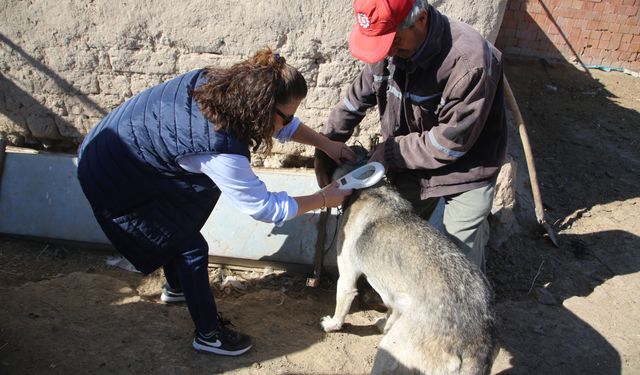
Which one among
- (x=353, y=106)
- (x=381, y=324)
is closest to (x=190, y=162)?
(x=353, y=106)

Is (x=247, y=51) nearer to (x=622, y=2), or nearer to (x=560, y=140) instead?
(x=560, y=140)

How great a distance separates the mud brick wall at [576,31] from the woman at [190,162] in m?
7.13

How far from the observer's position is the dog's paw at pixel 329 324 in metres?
3.50

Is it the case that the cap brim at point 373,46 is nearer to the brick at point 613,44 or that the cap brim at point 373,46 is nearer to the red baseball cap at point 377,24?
the red baseball cap at point 377,24

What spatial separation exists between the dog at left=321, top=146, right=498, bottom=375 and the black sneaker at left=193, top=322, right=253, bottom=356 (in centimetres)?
80

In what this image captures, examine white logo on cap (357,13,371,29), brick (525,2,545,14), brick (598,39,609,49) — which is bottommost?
white logo on cap (357,13,371,29)

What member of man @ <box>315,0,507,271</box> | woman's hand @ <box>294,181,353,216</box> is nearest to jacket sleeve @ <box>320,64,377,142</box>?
man @ <box>315,0,507,271</box>

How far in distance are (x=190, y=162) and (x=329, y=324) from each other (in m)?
1.71

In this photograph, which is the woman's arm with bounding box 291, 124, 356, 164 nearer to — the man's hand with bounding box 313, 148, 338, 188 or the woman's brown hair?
the man's hand with bounding box 313, 148, 338, 188

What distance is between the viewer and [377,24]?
8.24 feet

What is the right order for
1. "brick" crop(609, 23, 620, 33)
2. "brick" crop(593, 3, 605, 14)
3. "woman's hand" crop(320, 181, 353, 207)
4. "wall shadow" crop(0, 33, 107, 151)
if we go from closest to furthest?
"woman's hand" crop(320, 181, 353, 207) → "wall shadow" crop(0, 33, 107, 151) → "brick" crop(593, 3, 605, 14) → "brick" crop(609, 23, 620, 33)

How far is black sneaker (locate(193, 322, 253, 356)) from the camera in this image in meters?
3.19

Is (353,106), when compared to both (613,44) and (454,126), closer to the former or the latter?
(454,126)

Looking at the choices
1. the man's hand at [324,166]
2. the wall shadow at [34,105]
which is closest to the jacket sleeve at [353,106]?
the man's hand at [324,166]
